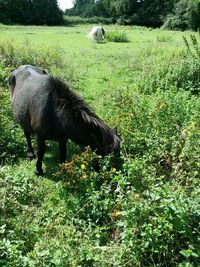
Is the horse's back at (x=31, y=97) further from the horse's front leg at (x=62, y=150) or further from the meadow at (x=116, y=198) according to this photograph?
the meadow at (x=116, y=198)

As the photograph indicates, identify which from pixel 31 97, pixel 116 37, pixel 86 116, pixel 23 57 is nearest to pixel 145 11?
pixel 116 37

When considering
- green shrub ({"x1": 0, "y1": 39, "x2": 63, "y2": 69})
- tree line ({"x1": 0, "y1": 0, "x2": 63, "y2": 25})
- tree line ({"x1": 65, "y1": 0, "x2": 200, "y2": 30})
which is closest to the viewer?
green shrub ({"x1": 0, "y1": 39, "x2": 63, "y2": 69})

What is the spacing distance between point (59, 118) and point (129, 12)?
65046 mm

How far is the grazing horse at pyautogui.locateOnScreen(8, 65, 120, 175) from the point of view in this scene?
243 inches

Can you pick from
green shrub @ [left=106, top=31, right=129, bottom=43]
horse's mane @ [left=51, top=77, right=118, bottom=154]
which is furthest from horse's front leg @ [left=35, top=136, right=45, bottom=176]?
green shrub @ [left=106, top=31, right=129, bottom=43]

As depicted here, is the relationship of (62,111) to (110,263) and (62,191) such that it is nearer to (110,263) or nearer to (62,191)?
(62,191)

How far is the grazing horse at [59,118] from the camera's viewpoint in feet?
20.3

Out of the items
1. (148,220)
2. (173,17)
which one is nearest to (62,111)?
(148,220)

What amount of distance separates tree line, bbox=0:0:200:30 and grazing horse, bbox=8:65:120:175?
43558 mm

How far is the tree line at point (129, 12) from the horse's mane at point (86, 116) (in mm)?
43961

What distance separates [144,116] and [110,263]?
10.9 ft

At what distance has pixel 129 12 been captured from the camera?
222ft

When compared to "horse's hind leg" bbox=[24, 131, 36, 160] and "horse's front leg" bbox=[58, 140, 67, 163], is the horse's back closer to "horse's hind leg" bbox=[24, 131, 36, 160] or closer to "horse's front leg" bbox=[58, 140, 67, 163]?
"horse's hind leg" bbox=[24, 131, 36, 160]

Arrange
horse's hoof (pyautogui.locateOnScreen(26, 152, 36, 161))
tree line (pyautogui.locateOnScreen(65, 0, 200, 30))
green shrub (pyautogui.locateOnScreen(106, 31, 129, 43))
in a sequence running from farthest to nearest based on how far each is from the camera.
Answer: tree line (pyautogui.locateOnScreen(65, 0, 200, 30)), green shrub (pyautogui.locateOnScreen(106, 31, 129, 43)), horse's hoof (pyautogui.locateOnScreen(26, 152, 36, 161))
